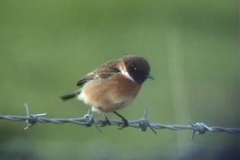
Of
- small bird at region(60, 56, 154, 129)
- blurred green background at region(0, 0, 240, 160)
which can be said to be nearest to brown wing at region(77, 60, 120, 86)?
small bird at region(60, 56, 154, 129)

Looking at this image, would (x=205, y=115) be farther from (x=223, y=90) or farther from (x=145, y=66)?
(x=145, y=66)

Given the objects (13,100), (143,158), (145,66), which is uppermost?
(145,66)

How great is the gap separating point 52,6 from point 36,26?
39cm

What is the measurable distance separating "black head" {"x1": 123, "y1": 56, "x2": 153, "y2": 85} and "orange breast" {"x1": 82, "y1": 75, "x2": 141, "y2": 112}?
0.04m

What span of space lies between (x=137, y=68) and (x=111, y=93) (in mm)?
204

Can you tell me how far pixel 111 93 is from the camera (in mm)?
5383

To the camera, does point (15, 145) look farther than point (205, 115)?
No

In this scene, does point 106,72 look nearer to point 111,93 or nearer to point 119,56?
point 111,93

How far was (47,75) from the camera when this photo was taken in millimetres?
10281

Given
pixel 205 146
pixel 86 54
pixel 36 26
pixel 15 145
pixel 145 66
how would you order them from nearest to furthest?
pixel 145 66, pixel 15 145, pixel 205 146, pixel 86 54, pixel 36 26

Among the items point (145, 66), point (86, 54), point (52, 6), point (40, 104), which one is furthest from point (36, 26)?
point (145, 66)

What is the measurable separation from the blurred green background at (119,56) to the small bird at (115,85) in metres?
1.03

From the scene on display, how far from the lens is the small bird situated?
5.38 metres

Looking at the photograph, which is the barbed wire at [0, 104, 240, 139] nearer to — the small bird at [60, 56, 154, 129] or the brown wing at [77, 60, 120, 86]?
the small bird at [60, 56, 154, 129]
